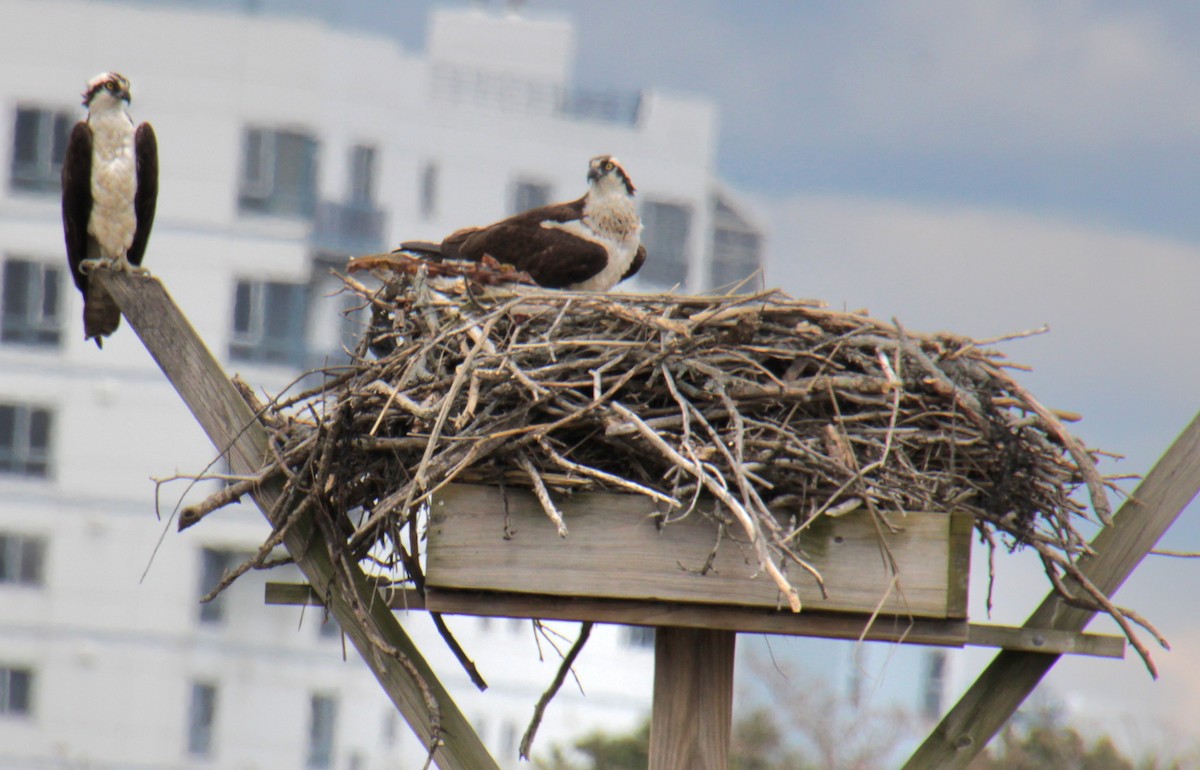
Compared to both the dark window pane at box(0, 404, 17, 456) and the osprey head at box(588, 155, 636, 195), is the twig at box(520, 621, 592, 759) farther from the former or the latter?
the dark window pane at box(0, 404, 17, 456)

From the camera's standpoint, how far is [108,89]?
4.94 meters

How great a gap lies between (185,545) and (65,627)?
2.41 metres

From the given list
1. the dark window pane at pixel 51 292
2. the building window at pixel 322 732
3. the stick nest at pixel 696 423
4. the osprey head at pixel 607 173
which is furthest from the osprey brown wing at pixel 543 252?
the building window at pixel 322 732

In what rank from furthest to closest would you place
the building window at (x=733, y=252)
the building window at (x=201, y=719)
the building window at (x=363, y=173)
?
the building window at (x=733, y=252), the building window at (x=201, y=719), the building window at (x=363, y=173)

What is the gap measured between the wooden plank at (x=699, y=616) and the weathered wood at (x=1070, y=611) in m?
0.23

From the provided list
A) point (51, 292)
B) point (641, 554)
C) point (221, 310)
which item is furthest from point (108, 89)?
point (51, 292)

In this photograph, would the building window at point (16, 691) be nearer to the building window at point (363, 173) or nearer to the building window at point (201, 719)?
the building window at point (201, 719)

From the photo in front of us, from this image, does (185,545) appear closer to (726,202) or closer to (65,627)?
(65,627)

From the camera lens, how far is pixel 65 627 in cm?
2445

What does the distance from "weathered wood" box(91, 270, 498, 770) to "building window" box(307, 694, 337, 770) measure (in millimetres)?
22628

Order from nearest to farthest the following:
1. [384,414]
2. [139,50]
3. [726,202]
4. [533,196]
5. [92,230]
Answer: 1. [384,414]
2. [92,230]
3. [139,50]
4. [533,196]
5. [726,202]

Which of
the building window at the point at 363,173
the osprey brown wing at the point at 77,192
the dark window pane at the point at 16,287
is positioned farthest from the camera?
the building window at the point at 363,173

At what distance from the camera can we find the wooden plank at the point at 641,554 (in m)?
3.17

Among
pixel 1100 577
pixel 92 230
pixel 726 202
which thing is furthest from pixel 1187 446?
pixel 726 202
